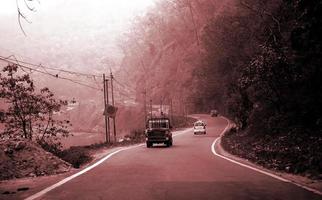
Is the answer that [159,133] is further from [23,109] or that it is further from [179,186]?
[179,186]

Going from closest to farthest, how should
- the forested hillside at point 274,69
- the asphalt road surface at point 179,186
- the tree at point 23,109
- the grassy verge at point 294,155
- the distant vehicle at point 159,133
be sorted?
the asphalt road surface at point 179,186, the grassy verge at point 294,155, the forested hillside at point 274,69, the tree at point 23,109, the distant vehicle at point 159,133

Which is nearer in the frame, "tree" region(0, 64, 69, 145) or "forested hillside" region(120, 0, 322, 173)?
"forested hillside" region(120, 0, 322, 173)

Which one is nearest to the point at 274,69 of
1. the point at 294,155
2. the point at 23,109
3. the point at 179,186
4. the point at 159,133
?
the point at 294,155

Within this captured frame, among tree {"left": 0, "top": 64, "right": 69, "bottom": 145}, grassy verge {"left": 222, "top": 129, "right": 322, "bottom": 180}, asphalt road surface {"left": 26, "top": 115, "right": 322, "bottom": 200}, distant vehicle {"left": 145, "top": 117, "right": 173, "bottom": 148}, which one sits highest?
tree {"left": 0, "top": 64, "right": 69, "bottom": 145}

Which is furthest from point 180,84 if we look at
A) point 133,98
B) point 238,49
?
point 238,49

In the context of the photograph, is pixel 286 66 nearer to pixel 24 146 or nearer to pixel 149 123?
pixel 149 123

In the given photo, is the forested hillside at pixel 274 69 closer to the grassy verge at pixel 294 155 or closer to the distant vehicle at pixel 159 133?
the grassy verge at pixel 294 155

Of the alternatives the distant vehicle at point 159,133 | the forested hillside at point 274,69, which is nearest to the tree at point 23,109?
the distant vehicle at point 159,133

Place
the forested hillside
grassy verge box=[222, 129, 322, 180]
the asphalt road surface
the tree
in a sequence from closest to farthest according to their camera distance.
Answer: the asphalt road surface, grassy verge box=[222, 129, 322, 180], the forested hillside, the tree

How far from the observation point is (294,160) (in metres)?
15.4

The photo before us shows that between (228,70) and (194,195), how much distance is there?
162ft

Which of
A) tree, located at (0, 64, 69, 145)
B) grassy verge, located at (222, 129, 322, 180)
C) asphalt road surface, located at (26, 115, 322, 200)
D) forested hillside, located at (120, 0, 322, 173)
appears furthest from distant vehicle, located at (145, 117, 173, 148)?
asphalt road surface, located at (26, 115, 322, 200)

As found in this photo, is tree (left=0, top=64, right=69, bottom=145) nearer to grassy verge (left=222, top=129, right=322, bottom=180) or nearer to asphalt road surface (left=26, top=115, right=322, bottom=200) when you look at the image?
grassy verge (left=222, top=129, right=322, bottom=180)

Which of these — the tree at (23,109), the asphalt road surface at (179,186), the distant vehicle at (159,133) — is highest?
the tree at (23,109)
